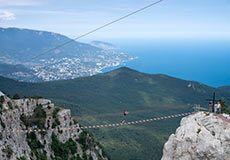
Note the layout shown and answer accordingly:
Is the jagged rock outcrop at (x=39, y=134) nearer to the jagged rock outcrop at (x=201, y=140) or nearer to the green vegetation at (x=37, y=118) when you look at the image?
the green vegetation at (x=37, y=118)

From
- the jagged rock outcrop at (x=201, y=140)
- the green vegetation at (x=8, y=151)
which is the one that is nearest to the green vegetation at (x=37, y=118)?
the green vegetation at (x=8, y=151)

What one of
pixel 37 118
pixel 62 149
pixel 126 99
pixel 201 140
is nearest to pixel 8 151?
pixel 37 118

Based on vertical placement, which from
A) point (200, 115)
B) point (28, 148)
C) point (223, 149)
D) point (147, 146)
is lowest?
point (147, 146)

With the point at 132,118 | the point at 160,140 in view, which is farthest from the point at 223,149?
the point at 132,118

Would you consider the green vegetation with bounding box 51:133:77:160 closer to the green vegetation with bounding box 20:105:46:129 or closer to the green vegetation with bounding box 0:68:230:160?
the green vegetation with bounding box 20:105:46:129

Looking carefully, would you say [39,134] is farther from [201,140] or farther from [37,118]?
[201,140]

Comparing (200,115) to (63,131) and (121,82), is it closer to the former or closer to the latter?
(63,131)
